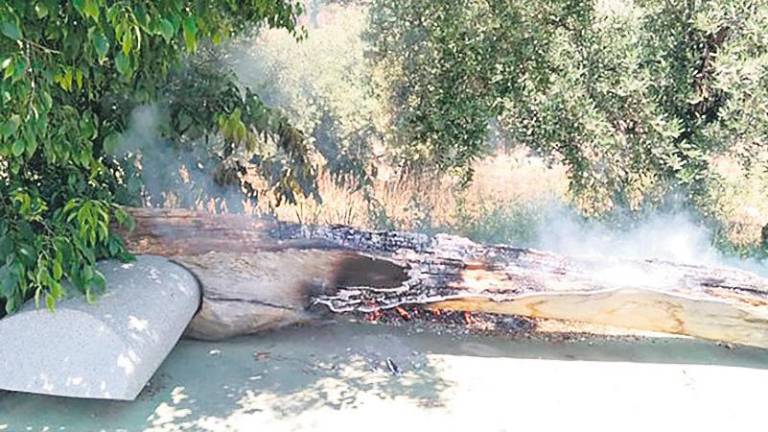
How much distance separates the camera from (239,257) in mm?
3926

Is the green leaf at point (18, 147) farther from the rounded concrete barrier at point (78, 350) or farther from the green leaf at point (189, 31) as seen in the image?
the rounded concrete barrier at point (78, 350)

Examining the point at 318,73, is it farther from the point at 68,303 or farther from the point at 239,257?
the point at 68,303

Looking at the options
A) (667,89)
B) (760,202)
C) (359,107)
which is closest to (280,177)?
(359,107)

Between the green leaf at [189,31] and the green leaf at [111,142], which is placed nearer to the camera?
the green leaf at [189,31]

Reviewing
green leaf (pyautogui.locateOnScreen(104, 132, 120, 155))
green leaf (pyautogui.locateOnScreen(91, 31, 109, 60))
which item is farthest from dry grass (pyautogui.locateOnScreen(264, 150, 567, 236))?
green leaf (pyautogui.locateOnScreen(91, 31, 109, 60))

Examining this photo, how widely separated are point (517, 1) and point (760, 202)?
91.5 inches

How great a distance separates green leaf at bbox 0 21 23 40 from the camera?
6.66 feet

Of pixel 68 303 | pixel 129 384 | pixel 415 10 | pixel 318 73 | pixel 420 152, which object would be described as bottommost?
pixel 129 384

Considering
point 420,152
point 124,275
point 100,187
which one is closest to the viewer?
point 124,275

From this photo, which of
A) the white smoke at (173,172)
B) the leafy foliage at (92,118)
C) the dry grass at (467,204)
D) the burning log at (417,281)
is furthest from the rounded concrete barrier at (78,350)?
the dry grass at (467,204)

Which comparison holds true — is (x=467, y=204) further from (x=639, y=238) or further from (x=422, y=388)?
(x=422, y=388)

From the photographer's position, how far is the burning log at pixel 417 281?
377 centimetres

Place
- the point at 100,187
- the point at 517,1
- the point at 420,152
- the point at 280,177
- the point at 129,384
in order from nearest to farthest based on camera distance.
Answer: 1. the point at 129,384
2. the point at 100,187
3. the point at 517,1
4. the point at 280,177
5. the point at 420,152

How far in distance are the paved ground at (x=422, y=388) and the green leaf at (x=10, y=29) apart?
165 centimetres
